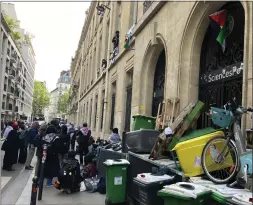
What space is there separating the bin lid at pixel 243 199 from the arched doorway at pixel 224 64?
3.40 meters

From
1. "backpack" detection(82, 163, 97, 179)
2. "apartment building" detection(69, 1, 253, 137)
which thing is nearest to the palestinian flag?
"apartment building" detection(69, 1, 253, 137)

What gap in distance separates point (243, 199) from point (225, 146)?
4.56ft

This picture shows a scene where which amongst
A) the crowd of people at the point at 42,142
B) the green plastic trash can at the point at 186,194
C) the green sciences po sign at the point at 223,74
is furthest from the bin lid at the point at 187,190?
the crowd of people at the point at 42,142

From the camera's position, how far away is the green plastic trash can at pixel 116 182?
632cm

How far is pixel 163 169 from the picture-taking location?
5.13 m

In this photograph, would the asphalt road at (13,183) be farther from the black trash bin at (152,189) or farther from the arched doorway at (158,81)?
the arched doorway at (158,81)

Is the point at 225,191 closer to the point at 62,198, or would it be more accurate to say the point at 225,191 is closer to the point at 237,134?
the point at 237,134

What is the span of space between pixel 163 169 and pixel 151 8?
6957 millimetres

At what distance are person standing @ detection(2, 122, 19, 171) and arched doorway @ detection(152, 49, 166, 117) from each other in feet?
17.1

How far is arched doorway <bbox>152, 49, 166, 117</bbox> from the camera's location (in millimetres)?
10930

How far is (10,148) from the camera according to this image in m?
11.2

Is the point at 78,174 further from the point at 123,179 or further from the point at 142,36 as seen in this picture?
the point at 142,36

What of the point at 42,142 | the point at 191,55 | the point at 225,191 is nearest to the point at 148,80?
the point at 191,55

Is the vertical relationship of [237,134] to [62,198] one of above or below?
above
